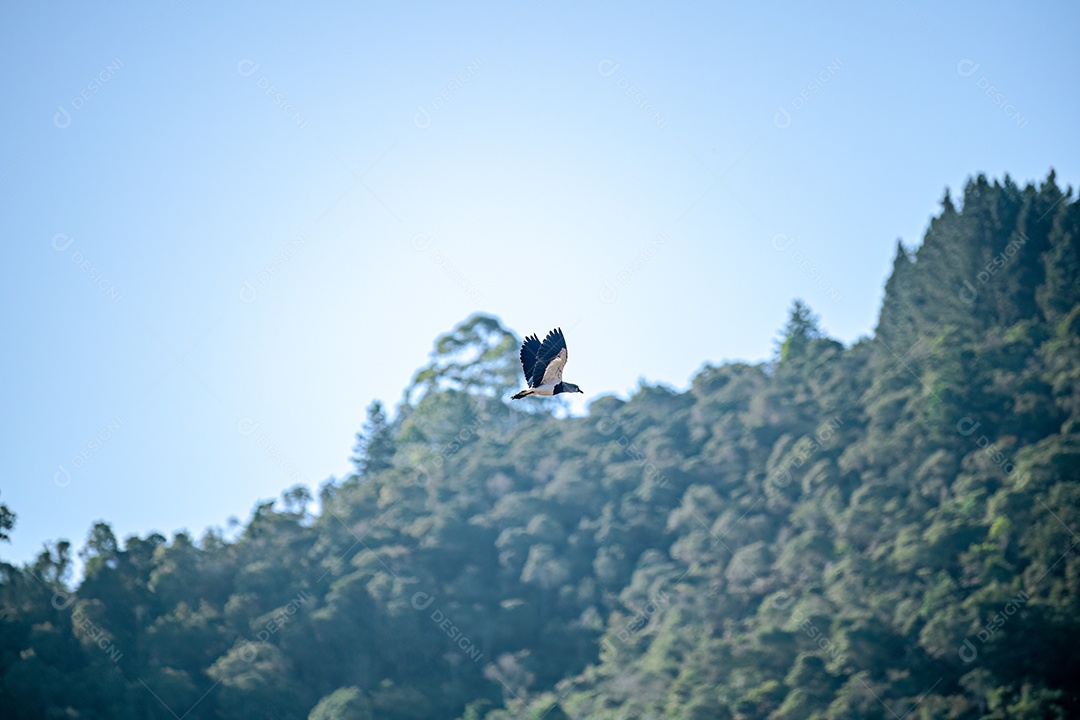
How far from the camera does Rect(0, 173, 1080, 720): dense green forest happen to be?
1781 inches

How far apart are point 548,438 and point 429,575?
1364cm

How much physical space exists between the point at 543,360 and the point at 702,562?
1524 inches

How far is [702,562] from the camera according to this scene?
56.0 meters

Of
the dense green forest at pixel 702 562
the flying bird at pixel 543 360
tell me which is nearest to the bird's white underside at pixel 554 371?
the flying bird at pixel 543 360

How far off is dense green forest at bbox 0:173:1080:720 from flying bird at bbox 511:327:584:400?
28.2m

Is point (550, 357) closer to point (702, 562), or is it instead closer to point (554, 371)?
point (554, 371)

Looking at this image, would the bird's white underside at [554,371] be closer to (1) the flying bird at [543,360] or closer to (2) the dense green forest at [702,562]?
(1) the flying bird at [543,360]

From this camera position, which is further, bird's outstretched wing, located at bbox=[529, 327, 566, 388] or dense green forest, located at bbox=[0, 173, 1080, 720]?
dense green forest, located at bbox=[0, 173, 1080, 720]

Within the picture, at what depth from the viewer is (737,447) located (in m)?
62.6

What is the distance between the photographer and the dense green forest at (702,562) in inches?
1781

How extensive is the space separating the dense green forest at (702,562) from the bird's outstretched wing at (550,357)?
28.3 metres

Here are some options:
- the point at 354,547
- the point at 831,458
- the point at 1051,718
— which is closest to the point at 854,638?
the point at 1051,718

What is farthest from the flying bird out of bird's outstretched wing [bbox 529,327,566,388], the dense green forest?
the dense green forest

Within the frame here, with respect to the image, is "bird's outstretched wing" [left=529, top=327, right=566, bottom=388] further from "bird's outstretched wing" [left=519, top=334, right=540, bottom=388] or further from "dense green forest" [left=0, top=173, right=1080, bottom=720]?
"dense green forest" [left=0, top=173, right=1080, bottom=720]
